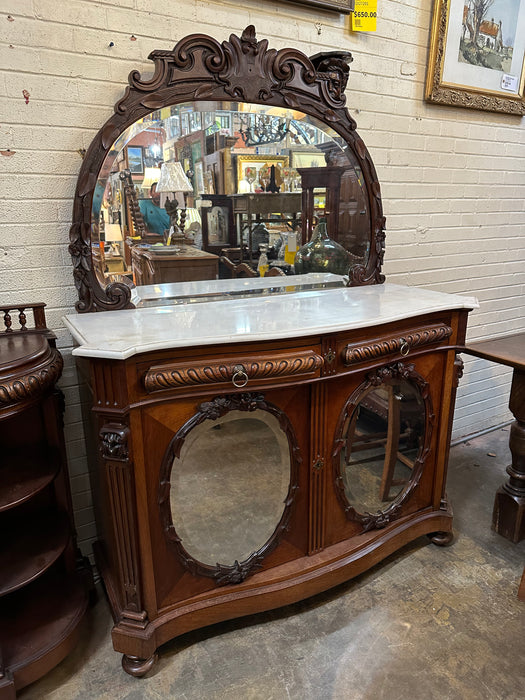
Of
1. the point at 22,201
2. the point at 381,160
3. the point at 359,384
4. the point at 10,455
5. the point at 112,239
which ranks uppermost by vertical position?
the point at 381,160

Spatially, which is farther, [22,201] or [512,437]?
[512,437]

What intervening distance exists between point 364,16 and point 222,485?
6.22 ft

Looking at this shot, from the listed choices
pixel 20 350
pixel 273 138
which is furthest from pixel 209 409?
pixel 273 138

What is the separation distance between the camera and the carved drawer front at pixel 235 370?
4.30ft

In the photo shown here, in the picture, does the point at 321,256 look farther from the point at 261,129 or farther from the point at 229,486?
the point at 229,486

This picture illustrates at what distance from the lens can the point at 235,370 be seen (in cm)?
137

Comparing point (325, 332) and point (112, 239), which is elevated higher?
point (112, 239)

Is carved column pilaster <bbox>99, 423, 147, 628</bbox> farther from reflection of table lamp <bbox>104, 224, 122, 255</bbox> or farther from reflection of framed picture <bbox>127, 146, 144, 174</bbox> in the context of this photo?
reflection of framed picture <bbox>127, 146, 144, 174</bbox>

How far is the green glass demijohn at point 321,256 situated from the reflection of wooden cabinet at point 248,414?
0.16 metres

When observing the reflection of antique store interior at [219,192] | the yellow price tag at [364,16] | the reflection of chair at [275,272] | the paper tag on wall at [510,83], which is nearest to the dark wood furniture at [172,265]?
the reflection of antique store interior at [219,192]

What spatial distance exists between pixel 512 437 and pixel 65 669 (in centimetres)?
185

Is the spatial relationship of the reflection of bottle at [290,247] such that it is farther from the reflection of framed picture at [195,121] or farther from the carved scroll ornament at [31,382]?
the carved scroll ornament at [31,382]

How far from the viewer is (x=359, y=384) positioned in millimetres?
1662

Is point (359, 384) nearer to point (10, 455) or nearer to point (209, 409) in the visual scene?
point (209, 409)
